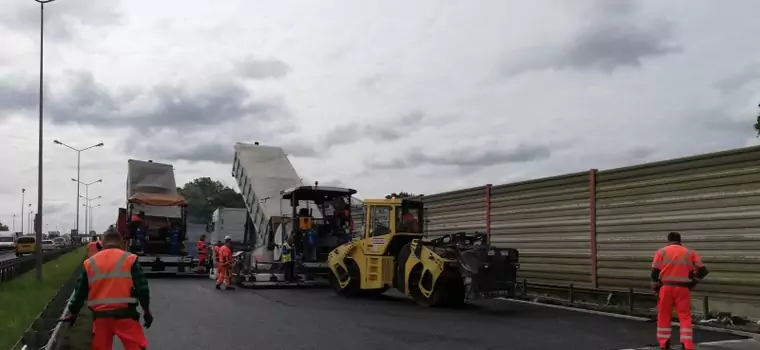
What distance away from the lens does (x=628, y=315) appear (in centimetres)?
1277

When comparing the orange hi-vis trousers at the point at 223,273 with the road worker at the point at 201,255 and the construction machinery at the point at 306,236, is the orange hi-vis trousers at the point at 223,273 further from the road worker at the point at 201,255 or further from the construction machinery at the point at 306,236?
the road worker at the point at 201,255

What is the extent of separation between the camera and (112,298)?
253 inches

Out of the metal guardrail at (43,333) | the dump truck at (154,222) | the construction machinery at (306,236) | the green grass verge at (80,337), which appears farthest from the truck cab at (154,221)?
the metal guardrail at (43,333)

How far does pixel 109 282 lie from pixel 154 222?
1896 centimetres

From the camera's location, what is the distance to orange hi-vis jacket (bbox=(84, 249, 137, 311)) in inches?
252

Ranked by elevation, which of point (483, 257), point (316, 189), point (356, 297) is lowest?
point (356, 297)

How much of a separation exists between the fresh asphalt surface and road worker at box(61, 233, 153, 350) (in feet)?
10.5

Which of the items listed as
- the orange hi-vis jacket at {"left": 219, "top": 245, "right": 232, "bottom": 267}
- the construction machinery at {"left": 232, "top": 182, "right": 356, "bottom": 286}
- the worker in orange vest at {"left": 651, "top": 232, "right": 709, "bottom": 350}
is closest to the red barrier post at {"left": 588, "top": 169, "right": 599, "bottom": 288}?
the worker in orange vest at {"left": 651, "top": 232, "right": 709, "bottom": 350}

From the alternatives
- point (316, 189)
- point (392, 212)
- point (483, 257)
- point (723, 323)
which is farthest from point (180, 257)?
point (723, 323)

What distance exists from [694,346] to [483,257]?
5173 millimetres

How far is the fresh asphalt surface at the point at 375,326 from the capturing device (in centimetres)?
989

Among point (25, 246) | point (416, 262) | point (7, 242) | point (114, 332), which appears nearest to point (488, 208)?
point (416, 262)

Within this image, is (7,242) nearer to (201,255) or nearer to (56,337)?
(201,255)

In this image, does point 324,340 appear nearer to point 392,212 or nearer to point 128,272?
point 128,272
